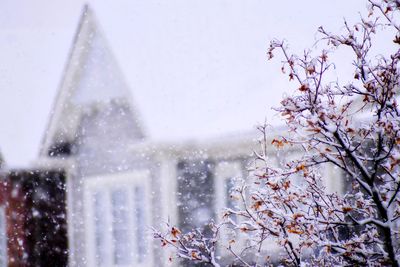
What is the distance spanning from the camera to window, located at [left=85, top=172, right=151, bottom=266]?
26.8 ft

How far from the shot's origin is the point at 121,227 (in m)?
8.38

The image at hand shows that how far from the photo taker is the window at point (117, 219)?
8.17 m

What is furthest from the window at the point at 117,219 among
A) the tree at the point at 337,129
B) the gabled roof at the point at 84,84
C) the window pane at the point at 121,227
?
the tree at the point at 337,129

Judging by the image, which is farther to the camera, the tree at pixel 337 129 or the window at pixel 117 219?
the window at pixel 117 219

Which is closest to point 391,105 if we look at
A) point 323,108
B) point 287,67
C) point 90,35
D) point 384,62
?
point 384,62

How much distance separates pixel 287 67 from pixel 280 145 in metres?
0.45

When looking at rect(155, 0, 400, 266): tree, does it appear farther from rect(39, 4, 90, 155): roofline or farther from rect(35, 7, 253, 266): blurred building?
rect(39, 4, 90, 155): roofline

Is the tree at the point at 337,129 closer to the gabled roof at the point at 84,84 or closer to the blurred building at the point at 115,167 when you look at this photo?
the blurred building at the point at 115,167

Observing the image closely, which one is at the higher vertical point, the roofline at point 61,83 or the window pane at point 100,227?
the roofline at point 61,83

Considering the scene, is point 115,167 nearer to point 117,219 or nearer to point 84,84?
point 117,219

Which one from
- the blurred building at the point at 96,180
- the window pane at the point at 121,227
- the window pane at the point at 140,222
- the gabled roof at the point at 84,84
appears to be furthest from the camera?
the gabled roof at the point at 84,84

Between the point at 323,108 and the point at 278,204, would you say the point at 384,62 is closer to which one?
the point at 323,108

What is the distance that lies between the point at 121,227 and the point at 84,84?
2.90 metres

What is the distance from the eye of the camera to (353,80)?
2.63 m
